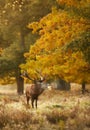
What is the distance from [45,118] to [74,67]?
29.1 feet

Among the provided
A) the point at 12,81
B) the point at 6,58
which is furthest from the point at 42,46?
the point at 12,81

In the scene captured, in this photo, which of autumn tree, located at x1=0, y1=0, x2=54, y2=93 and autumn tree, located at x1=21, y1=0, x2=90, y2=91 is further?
autumn tree, located at x1=0, y1=0, x2=54, y2=93

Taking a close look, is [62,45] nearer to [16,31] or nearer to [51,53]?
[51,53]

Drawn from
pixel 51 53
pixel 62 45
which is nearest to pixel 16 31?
pixel 51 53

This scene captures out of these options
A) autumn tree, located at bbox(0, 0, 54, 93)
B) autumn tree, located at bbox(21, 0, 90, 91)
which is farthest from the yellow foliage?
autumn tree, located at bbox(0, 0, 54, 93)

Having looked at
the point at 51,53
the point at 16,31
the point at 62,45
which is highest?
the point at 16,31

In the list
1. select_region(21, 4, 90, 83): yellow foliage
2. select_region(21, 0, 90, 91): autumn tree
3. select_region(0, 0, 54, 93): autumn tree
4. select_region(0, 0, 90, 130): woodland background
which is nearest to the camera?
select_region(0, 0, 90, 130): woodland background

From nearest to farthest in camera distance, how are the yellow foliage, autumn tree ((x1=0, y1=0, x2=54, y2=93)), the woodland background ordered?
the woodland background < the yellow foliage < autumn tree ((x1=0, y1=0, x2=54, y2=93))

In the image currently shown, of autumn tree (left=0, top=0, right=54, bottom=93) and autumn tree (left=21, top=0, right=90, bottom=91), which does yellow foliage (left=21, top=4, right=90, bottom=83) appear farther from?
autumn tree (left=0, top=0, right=54, bottom=93)

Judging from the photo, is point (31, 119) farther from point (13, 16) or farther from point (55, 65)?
point (13, 16)

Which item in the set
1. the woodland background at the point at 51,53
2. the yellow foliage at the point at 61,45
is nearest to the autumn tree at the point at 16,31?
the woodland background at the point at 51,53

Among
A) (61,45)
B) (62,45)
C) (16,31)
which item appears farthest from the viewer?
(16,31)

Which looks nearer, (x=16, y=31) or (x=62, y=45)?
(x=62, y=45)

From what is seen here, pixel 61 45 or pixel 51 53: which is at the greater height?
pixel 61 45
